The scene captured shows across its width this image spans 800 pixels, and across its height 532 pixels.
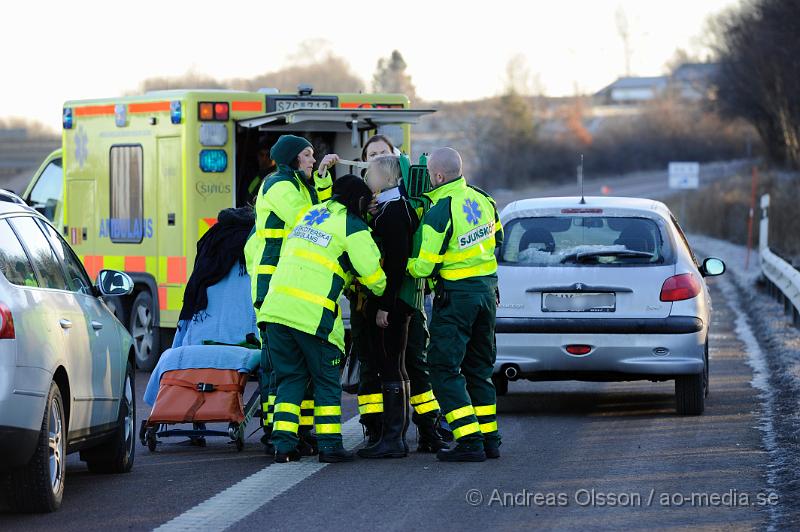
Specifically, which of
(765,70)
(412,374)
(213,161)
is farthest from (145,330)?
(765,70)

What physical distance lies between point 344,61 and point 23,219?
89.2 meters

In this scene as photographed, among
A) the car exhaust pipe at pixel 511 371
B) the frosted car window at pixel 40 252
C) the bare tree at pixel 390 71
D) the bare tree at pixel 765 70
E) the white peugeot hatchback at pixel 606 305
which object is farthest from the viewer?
the bare tree at pixel 390 71

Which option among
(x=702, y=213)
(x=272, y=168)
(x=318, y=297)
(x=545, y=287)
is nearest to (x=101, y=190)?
(x=272, y=168)

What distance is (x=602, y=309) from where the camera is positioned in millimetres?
10531

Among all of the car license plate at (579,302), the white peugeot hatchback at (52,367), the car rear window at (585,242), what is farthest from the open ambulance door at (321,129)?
the white peugeot hatchback at (52,367)

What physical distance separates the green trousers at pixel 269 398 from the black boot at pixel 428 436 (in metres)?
0.67

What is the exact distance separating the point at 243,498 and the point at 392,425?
1.58 meters

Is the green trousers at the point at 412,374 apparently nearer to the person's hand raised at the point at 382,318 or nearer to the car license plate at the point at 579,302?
the person's hand raised at the point at 382,318

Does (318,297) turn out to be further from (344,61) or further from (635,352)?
(344,61)

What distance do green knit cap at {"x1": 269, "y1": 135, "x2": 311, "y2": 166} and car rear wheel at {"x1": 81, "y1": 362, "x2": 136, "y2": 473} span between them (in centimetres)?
166

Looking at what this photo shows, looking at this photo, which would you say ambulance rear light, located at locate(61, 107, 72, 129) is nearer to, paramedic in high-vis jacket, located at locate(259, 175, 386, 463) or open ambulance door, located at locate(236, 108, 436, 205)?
open ambulance door, located at locate(236, 108, 436, 205)

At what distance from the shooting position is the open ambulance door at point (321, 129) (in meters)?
13.3

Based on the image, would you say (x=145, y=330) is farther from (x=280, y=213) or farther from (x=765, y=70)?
(x=765, y=70)

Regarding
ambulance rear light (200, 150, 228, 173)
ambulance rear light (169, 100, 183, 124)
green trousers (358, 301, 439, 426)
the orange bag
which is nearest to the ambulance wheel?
ambulance rear light (200, 150, 228, 173)
